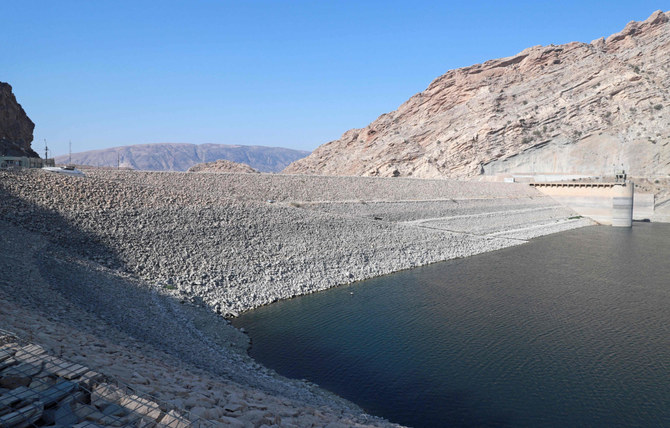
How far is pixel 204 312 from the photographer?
1295 centimetres

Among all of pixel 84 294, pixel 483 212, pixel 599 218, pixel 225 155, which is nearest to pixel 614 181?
pixel 599 218

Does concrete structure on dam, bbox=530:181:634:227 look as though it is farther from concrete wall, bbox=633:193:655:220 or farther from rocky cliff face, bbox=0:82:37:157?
rocky cliff face, bbox=0:82:37:157

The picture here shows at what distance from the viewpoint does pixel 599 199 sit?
44.0m

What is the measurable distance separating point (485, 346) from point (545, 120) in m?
52.4

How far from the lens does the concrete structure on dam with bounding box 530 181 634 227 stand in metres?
41.3

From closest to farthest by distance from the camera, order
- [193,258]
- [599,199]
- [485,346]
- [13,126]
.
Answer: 1. [485,346]
2. [193,258]
3. [13,126]
4. [599,199]

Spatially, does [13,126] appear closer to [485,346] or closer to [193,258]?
[193,258]

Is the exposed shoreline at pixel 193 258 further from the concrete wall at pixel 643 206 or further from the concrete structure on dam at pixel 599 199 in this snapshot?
the concrete wall at pixel 643 206

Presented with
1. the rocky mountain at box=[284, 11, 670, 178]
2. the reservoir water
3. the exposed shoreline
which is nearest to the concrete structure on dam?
the rocky mountain at box=[284, 11, 670, 178]

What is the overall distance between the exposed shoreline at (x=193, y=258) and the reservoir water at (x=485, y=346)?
3.42 ft

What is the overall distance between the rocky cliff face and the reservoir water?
31204 millimetres

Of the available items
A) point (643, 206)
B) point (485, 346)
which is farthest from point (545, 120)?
point (485, 346)

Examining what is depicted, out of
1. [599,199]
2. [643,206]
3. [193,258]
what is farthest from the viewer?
[643,206]

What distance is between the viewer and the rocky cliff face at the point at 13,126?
1345 inches
